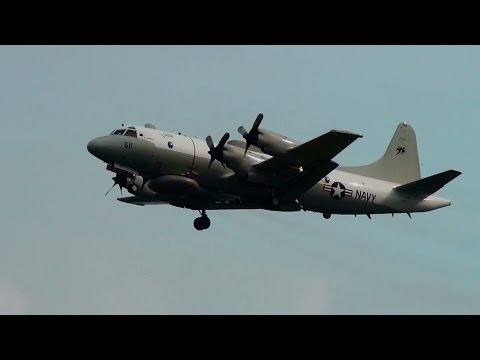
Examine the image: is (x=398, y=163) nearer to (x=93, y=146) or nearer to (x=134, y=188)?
(x=134, y=188)

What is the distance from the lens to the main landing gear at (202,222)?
3709 cm

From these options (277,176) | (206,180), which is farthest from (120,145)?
(277,176)

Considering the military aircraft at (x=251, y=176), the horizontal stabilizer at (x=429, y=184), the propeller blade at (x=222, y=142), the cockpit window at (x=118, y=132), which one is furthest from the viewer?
the horizontal stabilizer at (x=429, y=184)

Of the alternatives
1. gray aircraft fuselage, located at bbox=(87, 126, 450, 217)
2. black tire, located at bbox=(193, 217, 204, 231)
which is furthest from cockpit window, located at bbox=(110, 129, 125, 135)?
black tire, located at bbox=(193, 217, 204, 231)

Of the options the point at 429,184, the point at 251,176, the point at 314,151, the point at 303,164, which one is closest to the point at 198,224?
the point at 251,176

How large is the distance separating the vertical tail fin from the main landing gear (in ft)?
22.0

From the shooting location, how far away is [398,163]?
132 feet

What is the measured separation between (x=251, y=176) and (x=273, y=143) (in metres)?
1.71

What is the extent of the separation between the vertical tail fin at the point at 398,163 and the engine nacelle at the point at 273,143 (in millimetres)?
5473

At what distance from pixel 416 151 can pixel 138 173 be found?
1502 cm

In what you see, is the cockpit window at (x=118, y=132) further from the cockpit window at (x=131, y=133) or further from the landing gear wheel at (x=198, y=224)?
the landing gear wheel at (x=198, y=224)

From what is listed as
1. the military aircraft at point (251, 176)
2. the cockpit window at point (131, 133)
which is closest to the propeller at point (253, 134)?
the military aircraft at point (251, 176)
